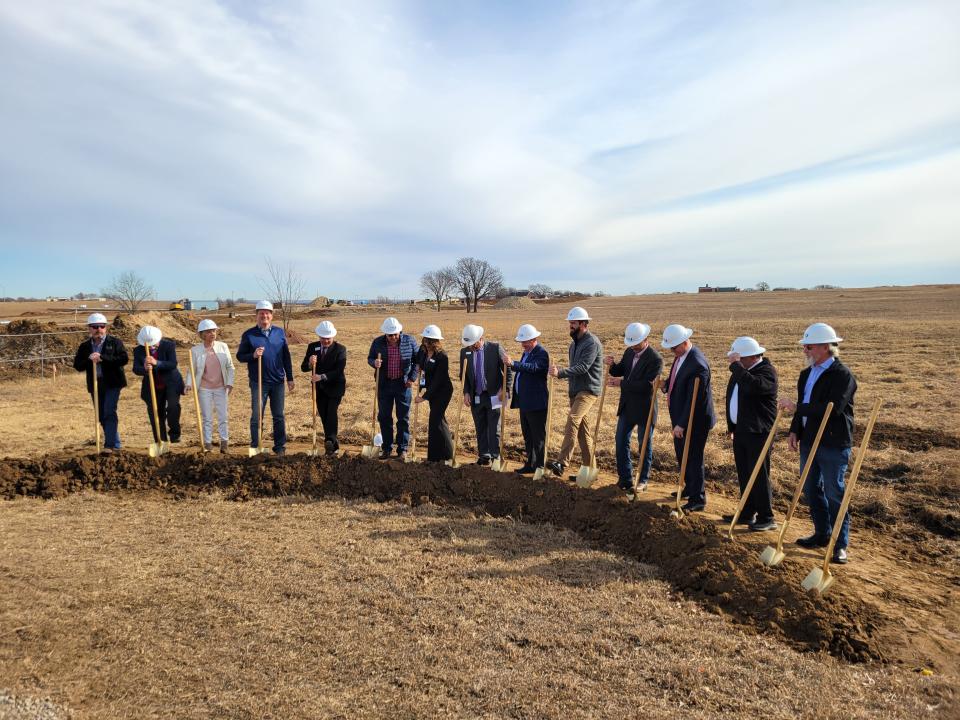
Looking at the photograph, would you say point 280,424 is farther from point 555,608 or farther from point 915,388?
point 915,388

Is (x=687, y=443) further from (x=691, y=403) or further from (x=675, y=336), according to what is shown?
(x=675, y=336)

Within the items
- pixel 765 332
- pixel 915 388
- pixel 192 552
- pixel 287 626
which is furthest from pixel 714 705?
pixel 765 332

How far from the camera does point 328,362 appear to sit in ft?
26.2

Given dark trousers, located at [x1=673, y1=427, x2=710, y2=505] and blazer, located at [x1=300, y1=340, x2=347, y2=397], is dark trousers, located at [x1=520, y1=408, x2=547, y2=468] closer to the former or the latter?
dark trousers, located at [x1=673, y1=427, x2=710, y2=505]

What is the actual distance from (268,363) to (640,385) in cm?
474

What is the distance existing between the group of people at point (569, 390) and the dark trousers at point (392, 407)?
16 millimetres

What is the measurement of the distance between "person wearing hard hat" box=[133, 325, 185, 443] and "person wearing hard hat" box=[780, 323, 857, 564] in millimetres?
7577

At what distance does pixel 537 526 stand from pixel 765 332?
2350cm

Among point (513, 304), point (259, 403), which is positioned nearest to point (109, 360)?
point (259, 403)

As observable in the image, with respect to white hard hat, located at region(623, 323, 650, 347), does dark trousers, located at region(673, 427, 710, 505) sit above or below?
below

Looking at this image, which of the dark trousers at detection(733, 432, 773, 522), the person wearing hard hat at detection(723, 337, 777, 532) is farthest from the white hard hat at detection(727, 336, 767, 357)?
the dark trousers at detection(733, 432, 773, 522)

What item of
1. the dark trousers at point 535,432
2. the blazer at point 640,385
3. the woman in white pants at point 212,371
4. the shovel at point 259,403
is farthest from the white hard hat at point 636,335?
the woman in white pants at point 212,371

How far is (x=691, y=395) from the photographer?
619cm

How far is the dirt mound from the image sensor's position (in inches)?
166
